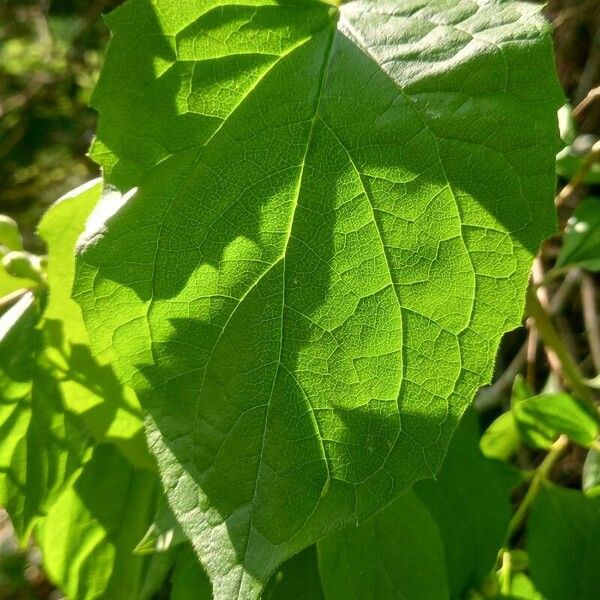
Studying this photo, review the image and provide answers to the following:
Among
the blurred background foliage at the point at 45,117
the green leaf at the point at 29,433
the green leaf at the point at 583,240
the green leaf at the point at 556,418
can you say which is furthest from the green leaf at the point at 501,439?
the blurred background foliage at the point at 45,117

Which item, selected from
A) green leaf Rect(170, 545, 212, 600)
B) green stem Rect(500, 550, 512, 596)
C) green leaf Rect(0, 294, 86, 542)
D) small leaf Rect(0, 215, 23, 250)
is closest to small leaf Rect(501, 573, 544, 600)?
green stem Rect(500, 550, 512, 596)

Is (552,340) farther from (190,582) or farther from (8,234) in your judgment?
(8,234)

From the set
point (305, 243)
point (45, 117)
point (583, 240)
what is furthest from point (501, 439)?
point (45, 117)

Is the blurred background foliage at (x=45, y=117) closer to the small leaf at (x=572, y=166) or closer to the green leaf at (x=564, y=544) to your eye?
the small leaf at (x=572, y=166)

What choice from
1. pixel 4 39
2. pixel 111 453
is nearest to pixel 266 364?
pixel 111 453

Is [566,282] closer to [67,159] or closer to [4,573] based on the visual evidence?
[4,573]

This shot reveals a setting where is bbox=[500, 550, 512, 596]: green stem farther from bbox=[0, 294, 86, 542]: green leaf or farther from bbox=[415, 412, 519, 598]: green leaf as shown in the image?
bbox=[0, 294, 86, 542]: green leaf
